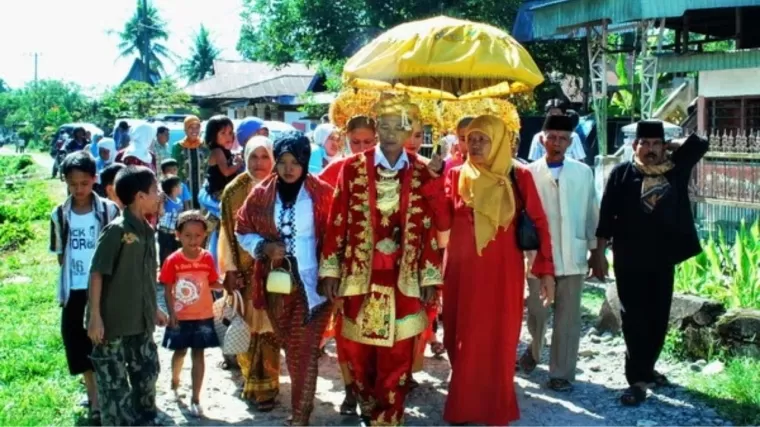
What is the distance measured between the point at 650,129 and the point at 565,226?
0.84 meters

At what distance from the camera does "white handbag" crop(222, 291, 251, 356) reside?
5094 millimetres

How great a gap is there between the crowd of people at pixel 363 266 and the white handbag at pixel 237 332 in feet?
0.12

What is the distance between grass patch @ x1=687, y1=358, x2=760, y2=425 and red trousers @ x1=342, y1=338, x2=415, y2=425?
204cm

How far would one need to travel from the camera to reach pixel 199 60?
63812 mm

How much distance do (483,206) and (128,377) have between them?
221 cm

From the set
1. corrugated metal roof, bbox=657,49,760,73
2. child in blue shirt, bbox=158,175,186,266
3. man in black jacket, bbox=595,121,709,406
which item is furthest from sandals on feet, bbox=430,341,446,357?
corrugated metal roof, bbox=657,49,760,73

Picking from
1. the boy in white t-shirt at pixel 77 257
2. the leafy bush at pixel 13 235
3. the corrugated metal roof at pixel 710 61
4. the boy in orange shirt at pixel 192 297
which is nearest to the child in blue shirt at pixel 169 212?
the boy in orange shirt at pixel 192 297

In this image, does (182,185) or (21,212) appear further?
(21,212)

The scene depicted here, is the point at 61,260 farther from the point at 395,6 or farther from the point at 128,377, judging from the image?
the point at 395,6

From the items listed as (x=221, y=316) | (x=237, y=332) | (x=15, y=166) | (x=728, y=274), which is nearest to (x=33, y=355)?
(x=221, y=316)

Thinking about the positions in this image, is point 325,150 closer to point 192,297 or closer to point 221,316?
point 221,316

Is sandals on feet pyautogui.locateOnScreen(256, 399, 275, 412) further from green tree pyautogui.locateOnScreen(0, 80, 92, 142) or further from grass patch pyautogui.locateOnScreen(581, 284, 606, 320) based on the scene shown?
green tree pyautogui.locateOnScreen(0, 80, 92, 142)

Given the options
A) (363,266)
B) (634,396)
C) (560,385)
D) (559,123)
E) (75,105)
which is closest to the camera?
(363,266)

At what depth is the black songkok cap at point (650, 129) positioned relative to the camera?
505cm
